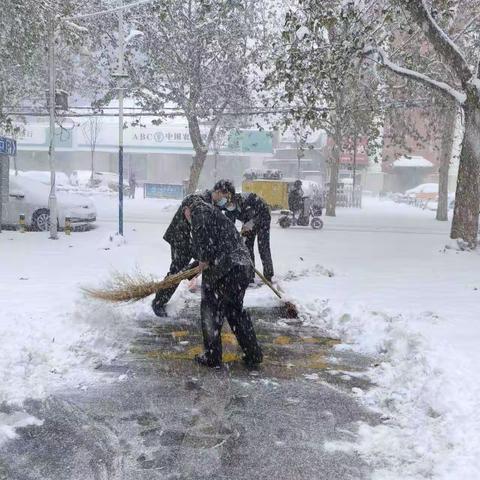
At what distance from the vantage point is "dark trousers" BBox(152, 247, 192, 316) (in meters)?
6.68

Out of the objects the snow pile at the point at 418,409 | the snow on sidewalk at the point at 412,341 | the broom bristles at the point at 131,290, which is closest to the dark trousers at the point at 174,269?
the broom bristles at the point at 131,290

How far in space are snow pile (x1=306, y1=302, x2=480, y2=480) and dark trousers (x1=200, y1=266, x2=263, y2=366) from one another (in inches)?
39.5

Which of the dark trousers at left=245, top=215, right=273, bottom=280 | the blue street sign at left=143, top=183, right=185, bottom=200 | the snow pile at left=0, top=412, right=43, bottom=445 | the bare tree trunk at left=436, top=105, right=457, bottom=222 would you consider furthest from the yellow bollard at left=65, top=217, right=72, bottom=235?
the blue street sign at left=143, top=183, right=185, bottom=200

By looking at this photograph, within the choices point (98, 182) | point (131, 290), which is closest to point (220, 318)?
point (131, 290)

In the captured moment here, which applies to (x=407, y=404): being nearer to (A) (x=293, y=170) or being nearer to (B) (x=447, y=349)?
(B) (x=447, y=349)

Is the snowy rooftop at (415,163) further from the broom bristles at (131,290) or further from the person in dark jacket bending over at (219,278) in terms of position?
the person in dark jacket bending over at (219,278)

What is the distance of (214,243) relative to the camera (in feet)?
16.1

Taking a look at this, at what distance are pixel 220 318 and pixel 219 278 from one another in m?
0.38

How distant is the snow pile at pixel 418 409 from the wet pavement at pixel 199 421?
0.50 ft

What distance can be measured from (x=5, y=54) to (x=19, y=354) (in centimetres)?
971

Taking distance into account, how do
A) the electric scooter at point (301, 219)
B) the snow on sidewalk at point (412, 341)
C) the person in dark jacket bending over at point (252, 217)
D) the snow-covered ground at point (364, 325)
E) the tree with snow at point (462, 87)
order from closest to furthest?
the snow on sidewalk at point (412, 341), the snow-covered ground at point (364, 325), the person in dark jacket bending over at point (252, 217), the tree with snow at point (462, 87), the electric scooter at point (301, 219)

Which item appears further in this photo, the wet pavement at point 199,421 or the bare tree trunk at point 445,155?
the bare tree trunk at point 445,155

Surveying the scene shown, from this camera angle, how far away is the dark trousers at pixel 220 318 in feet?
16.4

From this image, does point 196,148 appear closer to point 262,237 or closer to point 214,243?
point 262,237
